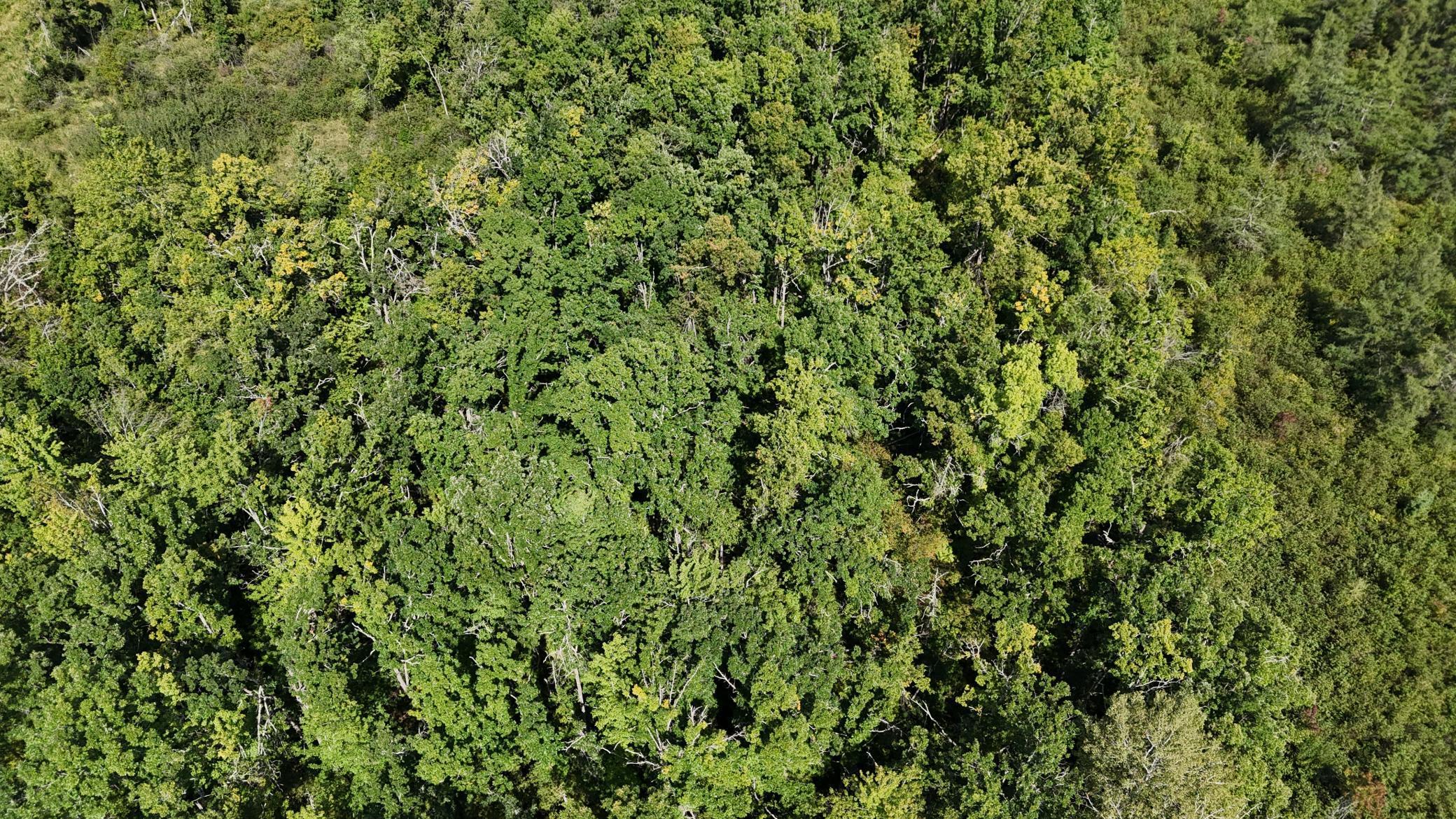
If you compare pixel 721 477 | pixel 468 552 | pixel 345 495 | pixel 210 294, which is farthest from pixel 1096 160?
pixel 210 294

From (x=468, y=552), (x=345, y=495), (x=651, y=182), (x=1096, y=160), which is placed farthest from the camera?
(x=1096, y=160)

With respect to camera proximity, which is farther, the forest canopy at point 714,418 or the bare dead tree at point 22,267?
the bare dead tree at point 22,267

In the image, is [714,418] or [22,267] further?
[22,267]

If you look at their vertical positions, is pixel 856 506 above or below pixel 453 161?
below

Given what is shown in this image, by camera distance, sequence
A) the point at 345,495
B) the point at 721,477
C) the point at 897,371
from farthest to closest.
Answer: the point at 897,371
the point at 721,477
the point at 345,495

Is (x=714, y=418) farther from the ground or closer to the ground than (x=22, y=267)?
closer to the ground

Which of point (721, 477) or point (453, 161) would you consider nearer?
point (721, 477)

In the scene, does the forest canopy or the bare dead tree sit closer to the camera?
the forest canopy

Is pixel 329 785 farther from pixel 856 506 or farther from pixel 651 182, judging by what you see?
pixel 651 182
